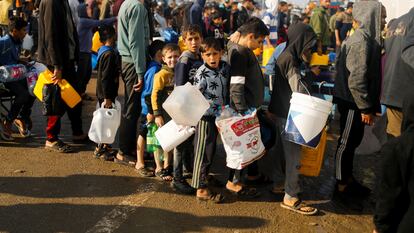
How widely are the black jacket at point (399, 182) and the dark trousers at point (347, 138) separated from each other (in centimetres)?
220

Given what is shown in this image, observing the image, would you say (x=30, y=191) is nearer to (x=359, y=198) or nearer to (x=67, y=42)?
(x=67, y=42)

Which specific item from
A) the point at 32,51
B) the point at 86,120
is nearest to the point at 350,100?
the point at 86,120

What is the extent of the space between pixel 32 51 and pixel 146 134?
677cm

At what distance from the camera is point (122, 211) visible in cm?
441

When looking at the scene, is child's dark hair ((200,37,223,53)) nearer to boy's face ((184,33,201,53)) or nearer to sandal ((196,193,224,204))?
boy's face ((184,33,201,53))

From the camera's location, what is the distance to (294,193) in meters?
4.58

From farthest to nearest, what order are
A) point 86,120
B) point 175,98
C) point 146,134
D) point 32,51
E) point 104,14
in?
point 32,51
point 104,14
point 86,120
point 146,134
point 175,98

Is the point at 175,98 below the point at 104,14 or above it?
below

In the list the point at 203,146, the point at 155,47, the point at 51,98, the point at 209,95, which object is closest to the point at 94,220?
the point at 203,146

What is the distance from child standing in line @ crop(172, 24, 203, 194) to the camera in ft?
14.9

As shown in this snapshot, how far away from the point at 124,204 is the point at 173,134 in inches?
34.7

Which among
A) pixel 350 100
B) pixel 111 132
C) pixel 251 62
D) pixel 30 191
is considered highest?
pixel 251 62

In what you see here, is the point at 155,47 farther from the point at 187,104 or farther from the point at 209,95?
the point at 187,104

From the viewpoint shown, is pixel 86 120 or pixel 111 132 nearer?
pixel 111 132
